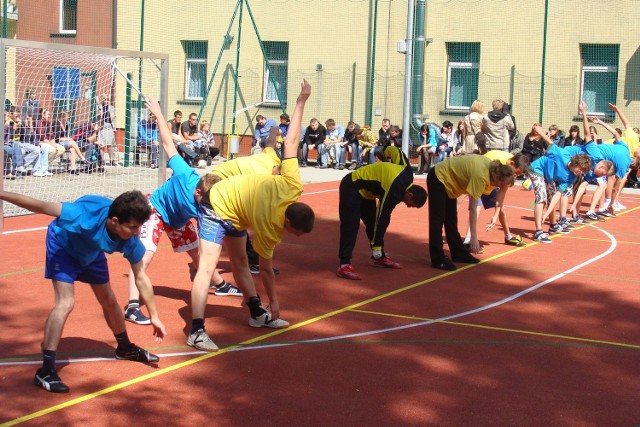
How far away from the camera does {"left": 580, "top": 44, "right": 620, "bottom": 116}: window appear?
24.8 meters

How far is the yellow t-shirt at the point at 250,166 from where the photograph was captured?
9070 mm

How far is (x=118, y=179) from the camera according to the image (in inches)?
758

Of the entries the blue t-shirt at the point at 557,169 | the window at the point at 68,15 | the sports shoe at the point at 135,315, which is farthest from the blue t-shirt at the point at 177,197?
the window at the point at 68,15

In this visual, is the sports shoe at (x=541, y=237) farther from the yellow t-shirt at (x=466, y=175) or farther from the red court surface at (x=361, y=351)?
the yellow t-shirt at (x=466, y=175)

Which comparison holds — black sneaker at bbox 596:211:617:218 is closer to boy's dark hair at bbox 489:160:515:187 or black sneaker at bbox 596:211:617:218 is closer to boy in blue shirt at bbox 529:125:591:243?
boy in blue shirt at bbox 529:125:591:243

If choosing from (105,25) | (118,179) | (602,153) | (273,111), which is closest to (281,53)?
(273,111)

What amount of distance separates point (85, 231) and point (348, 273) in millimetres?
4609

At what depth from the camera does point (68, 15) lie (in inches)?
1233

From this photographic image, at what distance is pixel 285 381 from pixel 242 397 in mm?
452

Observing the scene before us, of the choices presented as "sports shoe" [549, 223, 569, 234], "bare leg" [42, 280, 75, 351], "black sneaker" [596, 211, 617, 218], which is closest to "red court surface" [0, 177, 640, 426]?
"bare leg" [42, 280, 75, 351]

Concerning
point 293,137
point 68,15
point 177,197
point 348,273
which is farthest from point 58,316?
point 68,15

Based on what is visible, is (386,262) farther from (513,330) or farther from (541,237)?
(541,237)

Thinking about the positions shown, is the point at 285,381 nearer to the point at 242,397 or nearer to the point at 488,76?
the point at 242,397

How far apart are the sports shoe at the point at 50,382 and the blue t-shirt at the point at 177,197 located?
7.63 feet
